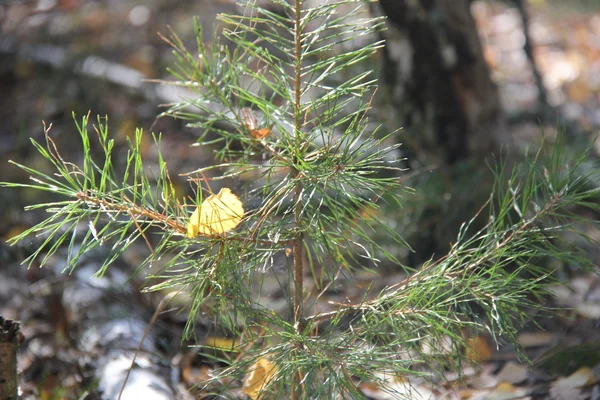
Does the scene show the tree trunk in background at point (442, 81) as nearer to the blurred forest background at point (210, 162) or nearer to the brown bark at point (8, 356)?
the blurred forest background at point (210, 162)

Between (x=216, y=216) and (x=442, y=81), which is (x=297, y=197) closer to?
(x=216, y=216)

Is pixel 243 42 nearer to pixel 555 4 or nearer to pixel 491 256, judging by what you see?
pixel 491 256

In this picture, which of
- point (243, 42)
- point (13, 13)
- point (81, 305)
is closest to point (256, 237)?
point (243, 42)

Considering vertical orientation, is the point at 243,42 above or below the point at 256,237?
above

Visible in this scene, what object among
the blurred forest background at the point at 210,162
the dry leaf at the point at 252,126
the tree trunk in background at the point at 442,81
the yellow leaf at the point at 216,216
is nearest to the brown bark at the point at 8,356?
the blurred forest background at the point at 210,162

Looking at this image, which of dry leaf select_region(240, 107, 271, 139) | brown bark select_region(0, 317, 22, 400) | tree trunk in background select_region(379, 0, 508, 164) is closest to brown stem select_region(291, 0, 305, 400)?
dry leaf select_region(240, 107, 271, 139)

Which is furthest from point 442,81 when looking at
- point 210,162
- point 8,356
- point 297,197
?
point 8,356

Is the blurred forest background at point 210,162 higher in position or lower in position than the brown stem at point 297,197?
lower
